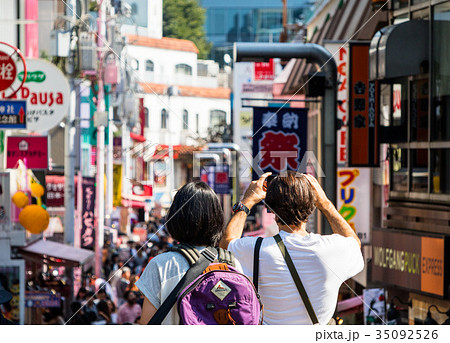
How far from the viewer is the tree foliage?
248 inches

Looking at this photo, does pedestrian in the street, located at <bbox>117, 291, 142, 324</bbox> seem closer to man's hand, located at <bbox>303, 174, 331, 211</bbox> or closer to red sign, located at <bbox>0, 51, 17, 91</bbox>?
red sign, located at <bbox>0, 51, 17, 91</bbox>

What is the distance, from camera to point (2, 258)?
10758mm

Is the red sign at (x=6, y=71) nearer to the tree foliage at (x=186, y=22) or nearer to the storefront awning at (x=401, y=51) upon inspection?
the tree foliage at (x=186, y=22)

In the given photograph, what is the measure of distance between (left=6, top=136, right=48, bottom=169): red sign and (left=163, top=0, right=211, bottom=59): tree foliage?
496 cm

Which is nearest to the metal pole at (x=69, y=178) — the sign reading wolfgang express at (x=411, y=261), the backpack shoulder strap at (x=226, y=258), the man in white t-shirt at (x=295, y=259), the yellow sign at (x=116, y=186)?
the yellow sign at (x=116, y=186)

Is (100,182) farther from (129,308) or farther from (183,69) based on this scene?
(183,69)

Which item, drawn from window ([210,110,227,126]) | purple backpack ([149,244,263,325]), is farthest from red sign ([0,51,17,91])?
purple backpack ([149,244,263,325])

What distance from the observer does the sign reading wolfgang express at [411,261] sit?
7781 millimetres

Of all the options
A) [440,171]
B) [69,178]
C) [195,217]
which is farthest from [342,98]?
[195,217]

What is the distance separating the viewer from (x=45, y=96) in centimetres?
991

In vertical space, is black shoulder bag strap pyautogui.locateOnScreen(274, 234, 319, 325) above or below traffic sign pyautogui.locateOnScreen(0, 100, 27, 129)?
below

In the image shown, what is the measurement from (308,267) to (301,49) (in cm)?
402

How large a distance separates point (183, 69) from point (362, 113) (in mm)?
2937

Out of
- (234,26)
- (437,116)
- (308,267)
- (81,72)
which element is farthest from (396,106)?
(308,267)
